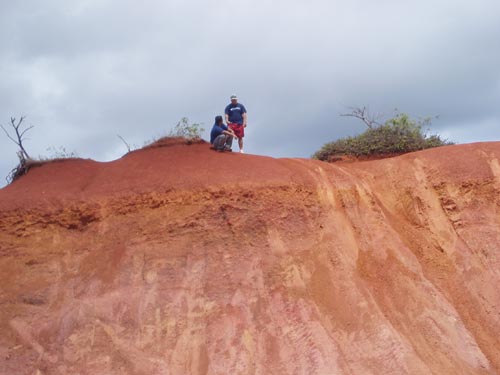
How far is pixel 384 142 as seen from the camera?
2020 cm

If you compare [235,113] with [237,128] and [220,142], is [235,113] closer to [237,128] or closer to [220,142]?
[237,128]

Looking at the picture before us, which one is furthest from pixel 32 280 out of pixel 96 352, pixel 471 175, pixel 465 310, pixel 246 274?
pixel 471 175

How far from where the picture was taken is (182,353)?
11508 mm

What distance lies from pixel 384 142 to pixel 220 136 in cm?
719

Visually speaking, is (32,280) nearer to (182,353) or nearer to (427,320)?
(182,353)

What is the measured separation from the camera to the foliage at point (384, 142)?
20.1 m

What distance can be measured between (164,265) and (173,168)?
2503 mm

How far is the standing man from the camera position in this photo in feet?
55.3

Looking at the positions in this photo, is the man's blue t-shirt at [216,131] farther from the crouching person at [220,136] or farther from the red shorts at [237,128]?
the red shorts at [237,128]

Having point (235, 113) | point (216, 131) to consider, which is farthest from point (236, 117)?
point (216, 131)

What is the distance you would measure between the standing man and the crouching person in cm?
116

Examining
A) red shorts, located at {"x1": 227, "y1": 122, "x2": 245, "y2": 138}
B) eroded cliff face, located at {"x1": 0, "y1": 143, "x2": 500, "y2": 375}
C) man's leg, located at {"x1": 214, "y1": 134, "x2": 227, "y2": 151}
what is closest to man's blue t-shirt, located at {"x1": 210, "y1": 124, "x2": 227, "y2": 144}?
man's leg, located at {"x1": 214, "y1": 134, "x2": 227, "y2": 151}

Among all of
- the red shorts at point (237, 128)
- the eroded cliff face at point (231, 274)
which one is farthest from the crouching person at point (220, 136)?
the red shorts at point (237, 128)

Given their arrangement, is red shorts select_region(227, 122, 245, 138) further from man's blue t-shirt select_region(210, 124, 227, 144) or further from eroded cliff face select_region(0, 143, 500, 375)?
eroded cliff face select_region(0, 143, 500, 375)
